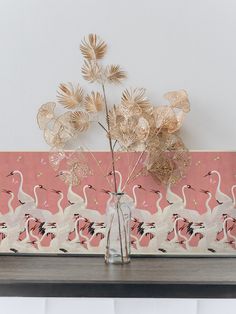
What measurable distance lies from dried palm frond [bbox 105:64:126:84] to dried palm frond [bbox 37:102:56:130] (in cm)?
26

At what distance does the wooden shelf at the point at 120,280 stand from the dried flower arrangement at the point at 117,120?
362mm

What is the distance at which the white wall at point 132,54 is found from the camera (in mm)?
1975

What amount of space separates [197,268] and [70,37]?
106cm

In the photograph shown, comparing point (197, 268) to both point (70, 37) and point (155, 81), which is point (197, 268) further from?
point (70, 37)

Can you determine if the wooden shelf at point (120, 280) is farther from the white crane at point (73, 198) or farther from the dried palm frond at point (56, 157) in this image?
the dried palm frond at point (56, 157)

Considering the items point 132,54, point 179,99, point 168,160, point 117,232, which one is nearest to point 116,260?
point 117,232

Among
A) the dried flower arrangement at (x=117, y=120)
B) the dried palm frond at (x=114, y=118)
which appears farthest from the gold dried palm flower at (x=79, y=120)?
the dried palm frond at (x=114, y=118)

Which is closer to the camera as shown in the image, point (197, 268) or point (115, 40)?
point (197, 268)

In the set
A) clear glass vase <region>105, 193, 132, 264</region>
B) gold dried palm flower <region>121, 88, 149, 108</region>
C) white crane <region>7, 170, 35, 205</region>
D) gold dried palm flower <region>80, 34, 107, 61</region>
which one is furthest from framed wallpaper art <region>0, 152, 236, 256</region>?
gold dried palm flower <region>80, 34, 107, 61</region>

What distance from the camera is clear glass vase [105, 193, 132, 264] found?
1837 mm

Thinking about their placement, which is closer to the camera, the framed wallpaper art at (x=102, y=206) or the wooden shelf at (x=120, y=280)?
the wooden shelf at (x=120, y=280)

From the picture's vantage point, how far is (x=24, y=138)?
6.56 feet

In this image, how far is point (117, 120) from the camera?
1.94 metres
